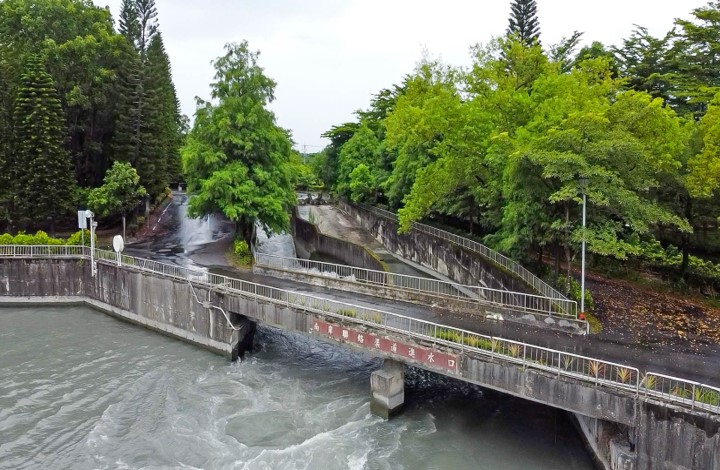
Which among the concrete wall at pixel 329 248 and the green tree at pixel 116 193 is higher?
the green tree at pixel 116 193

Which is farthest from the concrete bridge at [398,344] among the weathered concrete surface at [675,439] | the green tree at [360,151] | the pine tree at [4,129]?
the green tree at [360,151]

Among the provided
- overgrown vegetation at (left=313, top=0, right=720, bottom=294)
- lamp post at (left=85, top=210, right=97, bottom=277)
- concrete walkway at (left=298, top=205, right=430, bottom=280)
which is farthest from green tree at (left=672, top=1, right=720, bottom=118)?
lamp post at (left=85, top=210, right=97, bottom=277)

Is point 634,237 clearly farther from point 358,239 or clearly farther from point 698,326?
point 358,239

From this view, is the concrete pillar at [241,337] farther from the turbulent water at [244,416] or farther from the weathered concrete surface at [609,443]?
the weathered concrete surface at [609,443]

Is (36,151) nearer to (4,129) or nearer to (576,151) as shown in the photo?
(4,129)

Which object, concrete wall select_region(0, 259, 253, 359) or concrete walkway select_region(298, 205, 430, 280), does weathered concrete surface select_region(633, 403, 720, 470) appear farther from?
concrete walkway select_region(298, 205, 430, 280)

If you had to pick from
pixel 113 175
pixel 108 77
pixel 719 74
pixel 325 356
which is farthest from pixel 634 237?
pixel 108 77
